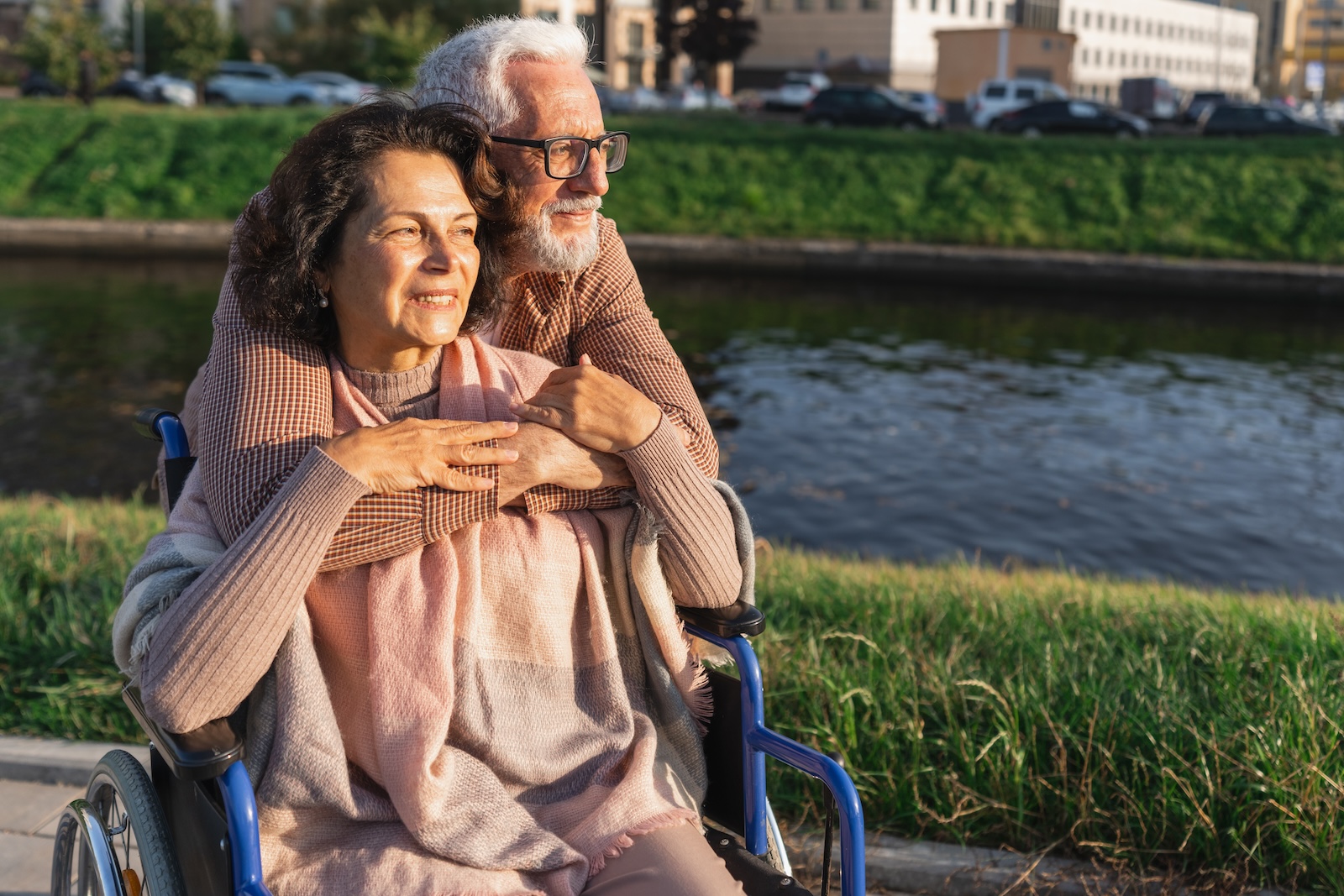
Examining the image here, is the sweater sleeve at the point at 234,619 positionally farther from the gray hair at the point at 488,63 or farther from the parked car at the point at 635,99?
the parked car at the point at 635,99

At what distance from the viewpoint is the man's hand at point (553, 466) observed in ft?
7.25

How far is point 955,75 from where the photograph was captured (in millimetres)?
57969

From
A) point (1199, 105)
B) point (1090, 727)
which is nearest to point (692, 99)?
point (1199, 105)

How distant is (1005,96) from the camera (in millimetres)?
41125

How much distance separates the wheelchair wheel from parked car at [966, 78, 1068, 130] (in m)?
38.6

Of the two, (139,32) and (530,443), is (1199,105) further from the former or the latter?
(530,443)

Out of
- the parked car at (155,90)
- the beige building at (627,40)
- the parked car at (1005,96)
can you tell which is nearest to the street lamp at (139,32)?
the parked car at (155,90)

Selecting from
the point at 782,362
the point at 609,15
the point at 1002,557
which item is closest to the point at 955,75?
the point at 609,15

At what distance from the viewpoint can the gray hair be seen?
2.70 metres

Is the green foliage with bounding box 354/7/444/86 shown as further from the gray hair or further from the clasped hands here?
the clasped hands

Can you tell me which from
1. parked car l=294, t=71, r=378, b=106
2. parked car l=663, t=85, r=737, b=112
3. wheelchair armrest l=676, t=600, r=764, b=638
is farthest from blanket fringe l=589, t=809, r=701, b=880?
parked car l=663, t=85, r=737, b=112

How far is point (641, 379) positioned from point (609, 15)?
6564cm

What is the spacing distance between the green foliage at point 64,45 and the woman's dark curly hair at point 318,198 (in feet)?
112

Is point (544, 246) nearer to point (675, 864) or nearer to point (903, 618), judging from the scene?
point (675, 864)
